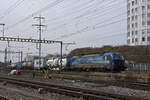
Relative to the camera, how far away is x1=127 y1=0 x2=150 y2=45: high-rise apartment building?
72.4 metres

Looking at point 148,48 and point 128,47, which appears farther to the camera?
point 128,47

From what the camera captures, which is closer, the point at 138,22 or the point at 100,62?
the point at 100,62

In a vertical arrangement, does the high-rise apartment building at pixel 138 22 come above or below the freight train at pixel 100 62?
above

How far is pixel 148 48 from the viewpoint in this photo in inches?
2331

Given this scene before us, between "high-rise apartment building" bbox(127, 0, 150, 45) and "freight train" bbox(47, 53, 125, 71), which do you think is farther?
"high-rise apartment building" bbox(127, 0, 150, 45)

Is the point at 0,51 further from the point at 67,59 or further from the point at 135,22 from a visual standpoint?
the point at 135,22

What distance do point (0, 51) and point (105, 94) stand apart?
→ 70701 mm

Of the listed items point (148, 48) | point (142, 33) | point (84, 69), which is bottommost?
point (84, 69)

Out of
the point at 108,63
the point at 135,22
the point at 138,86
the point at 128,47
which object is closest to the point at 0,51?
the point at 128,47

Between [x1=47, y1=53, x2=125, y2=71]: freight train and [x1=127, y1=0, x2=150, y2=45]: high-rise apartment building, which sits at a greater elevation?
[x1=127, y1=0, x2=150, y2=45]: high-rise apartment building

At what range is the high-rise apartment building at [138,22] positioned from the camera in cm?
7244

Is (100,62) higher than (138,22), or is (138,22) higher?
(138,22)

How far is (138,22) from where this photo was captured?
75625 mm

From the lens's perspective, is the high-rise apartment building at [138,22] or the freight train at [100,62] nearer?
the freight train at [100,62]
